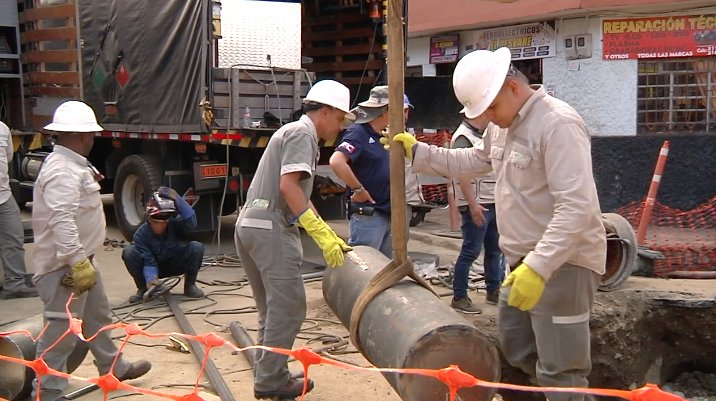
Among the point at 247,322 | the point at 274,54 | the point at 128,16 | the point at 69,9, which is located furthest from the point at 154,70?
the point at 247,322

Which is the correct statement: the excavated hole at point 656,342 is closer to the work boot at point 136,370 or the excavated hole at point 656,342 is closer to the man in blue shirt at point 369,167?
the man in blue shirt at point 369,167

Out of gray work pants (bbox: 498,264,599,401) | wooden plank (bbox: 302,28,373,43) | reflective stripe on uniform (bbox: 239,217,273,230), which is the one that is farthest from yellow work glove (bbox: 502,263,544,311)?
wooden plank (bbox: 302,28,373,43)

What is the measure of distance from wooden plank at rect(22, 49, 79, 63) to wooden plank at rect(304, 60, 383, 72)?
3.19 metres

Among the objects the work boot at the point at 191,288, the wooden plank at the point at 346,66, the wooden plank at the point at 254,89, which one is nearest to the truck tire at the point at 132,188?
the wooden plank at the point at 254,89

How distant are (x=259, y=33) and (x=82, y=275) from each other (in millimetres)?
5275

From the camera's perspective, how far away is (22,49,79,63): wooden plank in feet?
35.9

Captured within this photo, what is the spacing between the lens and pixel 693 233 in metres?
9.03

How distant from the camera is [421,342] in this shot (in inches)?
139

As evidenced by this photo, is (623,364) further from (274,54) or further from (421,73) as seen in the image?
(421,73)

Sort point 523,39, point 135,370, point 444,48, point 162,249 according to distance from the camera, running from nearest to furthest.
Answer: point 135,370 < point 162,249 < point 523,39 < point 444,48

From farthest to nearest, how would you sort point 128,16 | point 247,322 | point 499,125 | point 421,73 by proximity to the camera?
point 421,73 < point 128,16 < point 247,322 < point 499,125

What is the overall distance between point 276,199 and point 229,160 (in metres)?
4.76

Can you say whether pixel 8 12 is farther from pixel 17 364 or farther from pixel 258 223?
pixel 258 223

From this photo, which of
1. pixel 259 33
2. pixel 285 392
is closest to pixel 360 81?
pixel 259 33
